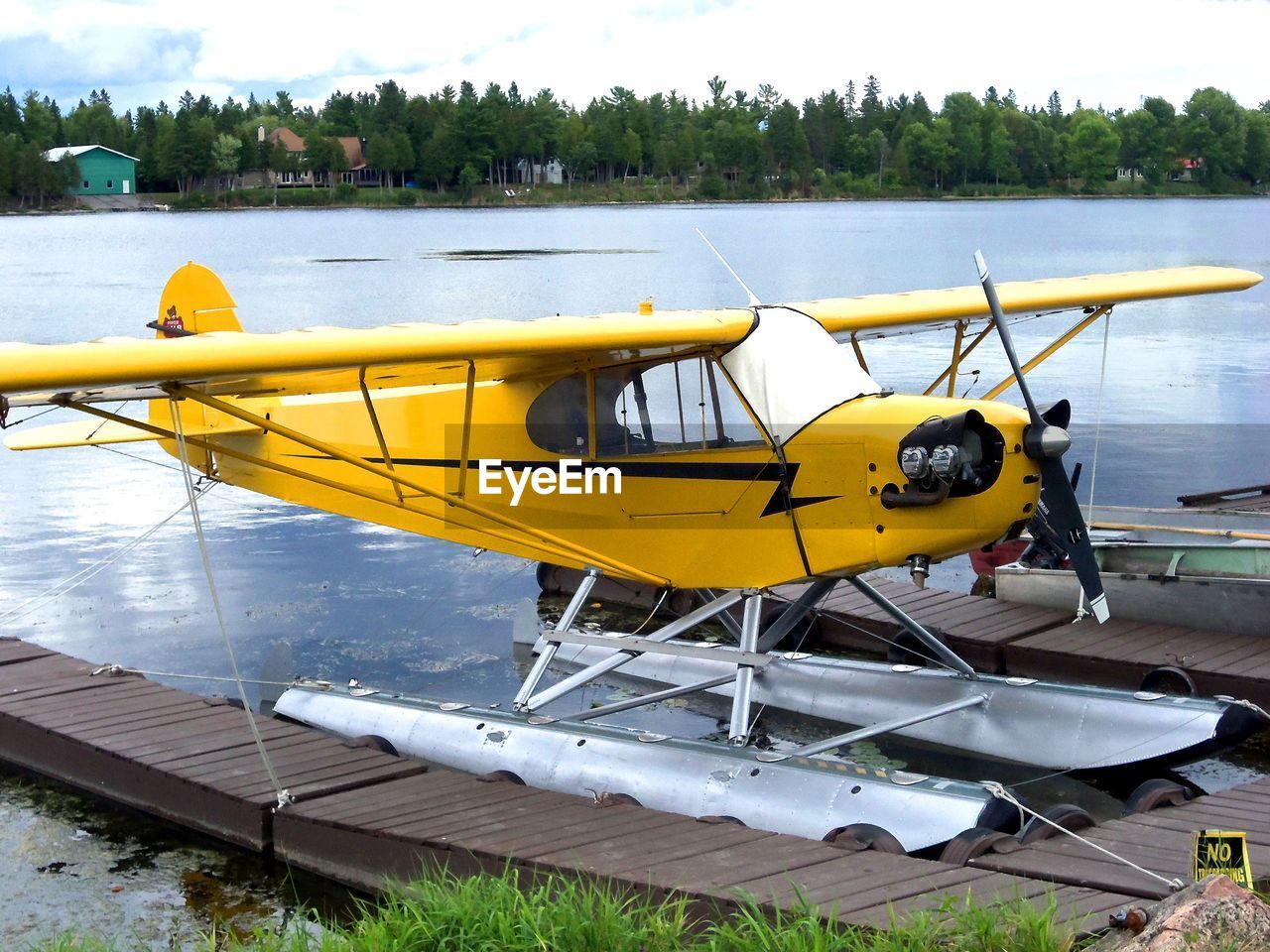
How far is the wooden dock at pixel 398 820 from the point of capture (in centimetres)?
528

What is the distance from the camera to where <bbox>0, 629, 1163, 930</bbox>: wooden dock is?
528 centimetres

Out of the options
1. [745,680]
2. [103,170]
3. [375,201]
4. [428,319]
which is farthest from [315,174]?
[745,680]

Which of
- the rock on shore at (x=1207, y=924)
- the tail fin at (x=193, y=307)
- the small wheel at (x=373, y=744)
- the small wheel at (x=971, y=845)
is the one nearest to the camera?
the rock on shore at (x=1207, y=924)

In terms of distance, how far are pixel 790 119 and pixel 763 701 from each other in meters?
127

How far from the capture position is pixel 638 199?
125000 mm

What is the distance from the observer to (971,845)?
570 centimetres

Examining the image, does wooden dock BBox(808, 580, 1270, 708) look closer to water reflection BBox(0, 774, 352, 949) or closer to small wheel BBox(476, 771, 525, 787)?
small wheel BBox(476, 771, 525, 787)

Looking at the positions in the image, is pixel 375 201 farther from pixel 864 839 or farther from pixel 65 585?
pixel 864 839

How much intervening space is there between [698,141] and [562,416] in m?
126

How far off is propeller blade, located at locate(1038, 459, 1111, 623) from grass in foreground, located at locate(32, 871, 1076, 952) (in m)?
2.24

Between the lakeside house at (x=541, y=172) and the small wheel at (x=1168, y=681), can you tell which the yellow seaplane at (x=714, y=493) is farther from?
the lakeside house at (x=541, y=172)

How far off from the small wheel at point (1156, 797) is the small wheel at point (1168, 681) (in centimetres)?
180

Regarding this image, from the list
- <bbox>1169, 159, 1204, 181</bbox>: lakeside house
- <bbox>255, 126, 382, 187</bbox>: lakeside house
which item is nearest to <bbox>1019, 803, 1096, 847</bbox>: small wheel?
<bbox>255, 126, 382, 187</bbox>: lakeside house

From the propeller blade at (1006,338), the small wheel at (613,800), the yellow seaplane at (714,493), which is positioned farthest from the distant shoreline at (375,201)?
the small wheel at (613,800)
